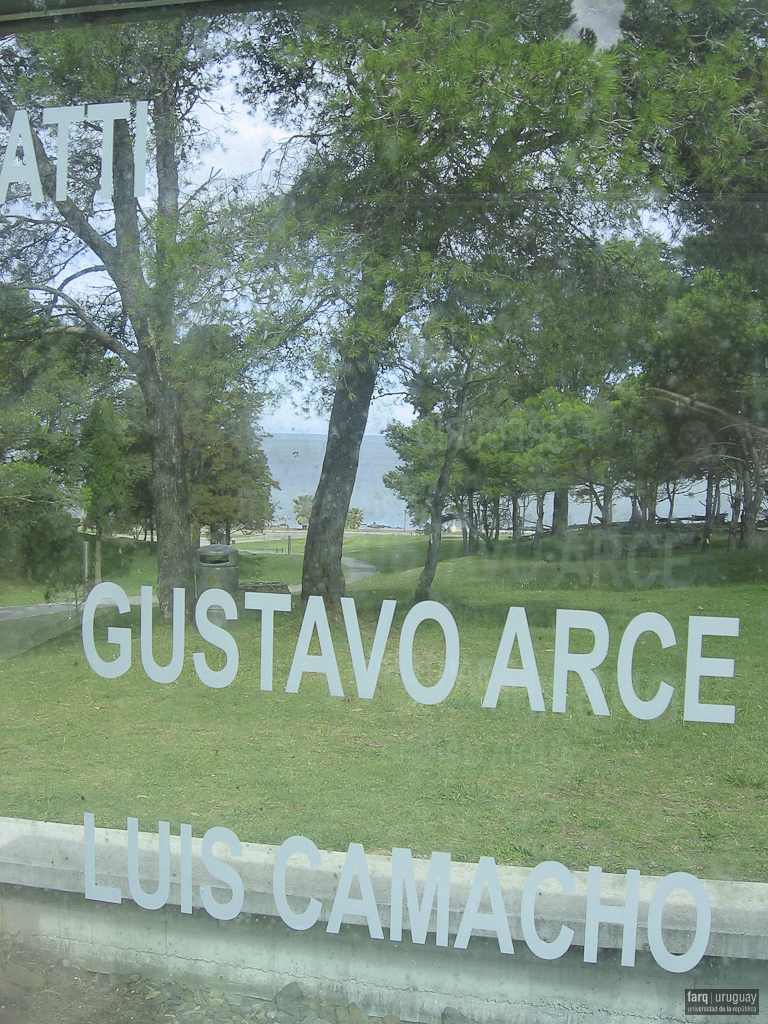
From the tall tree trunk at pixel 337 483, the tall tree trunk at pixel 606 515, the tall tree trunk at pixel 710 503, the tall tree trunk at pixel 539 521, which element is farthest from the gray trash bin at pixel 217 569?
the tall tree trunk at pixel 710 503

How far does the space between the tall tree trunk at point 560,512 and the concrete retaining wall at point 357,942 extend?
717mm

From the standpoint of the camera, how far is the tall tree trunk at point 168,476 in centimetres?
212

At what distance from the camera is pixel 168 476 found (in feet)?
7.09

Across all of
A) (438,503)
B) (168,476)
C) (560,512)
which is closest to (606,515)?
(560,512)

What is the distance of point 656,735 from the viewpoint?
1.81m

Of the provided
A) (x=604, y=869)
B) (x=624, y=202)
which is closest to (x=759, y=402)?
(x=624, y=202)

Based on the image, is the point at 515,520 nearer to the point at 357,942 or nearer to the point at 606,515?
the point at 606,515

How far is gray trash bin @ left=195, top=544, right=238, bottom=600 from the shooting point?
207 cm

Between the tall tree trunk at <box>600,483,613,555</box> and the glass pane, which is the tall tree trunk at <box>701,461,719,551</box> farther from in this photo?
the tall tree trunk at <box>600,483,613,555</box>

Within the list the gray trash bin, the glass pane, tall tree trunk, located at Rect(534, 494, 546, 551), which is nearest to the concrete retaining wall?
the glass pane

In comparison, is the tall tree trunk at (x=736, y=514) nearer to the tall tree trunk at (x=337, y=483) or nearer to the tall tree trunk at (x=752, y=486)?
the tall tree trunk at (x=752, y=486)

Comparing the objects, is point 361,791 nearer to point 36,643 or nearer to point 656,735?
point 656,735

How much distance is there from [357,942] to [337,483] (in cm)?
101

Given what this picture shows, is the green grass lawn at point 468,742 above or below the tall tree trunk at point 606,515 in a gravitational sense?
below
